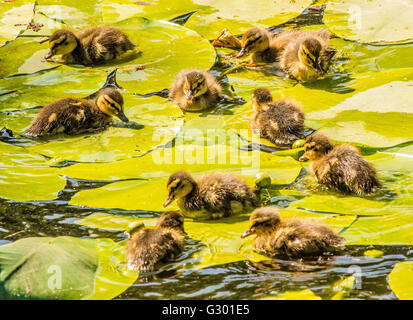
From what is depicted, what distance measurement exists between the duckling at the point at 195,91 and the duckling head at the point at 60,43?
1.18 metres

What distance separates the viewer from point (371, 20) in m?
6.65

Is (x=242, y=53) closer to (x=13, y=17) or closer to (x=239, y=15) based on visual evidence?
(x=239, y=15)

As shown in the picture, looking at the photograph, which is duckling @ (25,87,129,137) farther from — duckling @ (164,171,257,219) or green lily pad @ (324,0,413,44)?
green lily pad @ (324,0,413,44)

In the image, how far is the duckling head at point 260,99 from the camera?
17.2ft

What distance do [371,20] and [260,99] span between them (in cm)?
204

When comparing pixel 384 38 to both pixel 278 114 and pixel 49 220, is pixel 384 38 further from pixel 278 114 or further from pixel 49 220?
pixel 49 220

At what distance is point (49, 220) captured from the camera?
401 centimetres

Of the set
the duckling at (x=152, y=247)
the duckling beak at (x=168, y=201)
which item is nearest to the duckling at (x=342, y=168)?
the duckling beak at (x=168, y=201)

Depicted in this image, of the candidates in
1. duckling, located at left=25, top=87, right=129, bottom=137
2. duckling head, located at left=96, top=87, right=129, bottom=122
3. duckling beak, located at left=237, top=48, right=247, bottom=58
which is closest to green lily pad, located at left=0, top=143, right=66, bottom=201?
duckling, located at left=25, top=87, right=129, bottom=137

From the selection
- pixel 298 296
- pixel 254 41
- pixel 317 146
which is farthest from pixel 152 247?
pixel 254 41

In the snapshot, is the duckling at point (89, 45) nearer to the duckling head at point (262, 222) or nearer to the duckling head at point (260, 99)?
the duckling head at point (260, 99)

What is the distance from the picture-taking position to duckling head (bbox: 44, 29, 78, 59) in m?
6.16

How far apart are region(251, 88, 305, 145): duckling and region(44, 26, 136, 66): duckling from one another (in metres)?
1.80
